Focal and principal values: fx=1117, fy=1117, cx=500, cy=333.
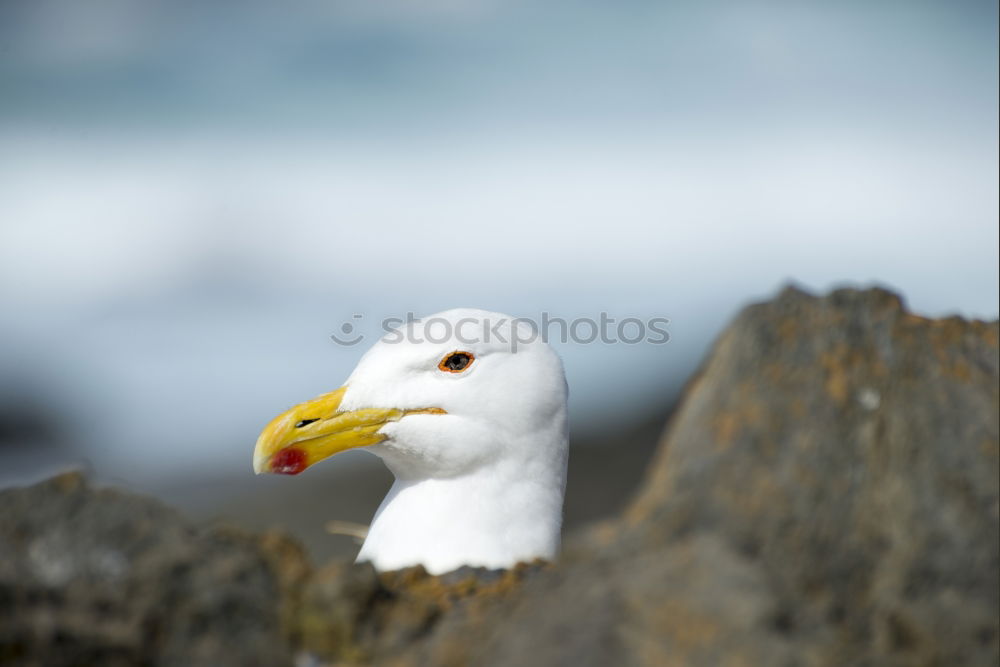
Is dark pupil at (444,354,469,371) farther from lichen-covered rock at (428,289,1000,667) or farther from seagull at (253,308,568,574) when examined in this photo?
lichen-covered rock at (428,289,1000,667)

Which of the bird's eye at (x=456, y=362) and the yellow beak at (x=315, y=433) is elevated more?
the bird's eye at (x=456, y=362)

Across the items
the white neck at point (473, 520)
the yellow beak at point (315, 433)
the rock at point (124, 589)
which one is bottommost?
the white neck at point (473, 520)

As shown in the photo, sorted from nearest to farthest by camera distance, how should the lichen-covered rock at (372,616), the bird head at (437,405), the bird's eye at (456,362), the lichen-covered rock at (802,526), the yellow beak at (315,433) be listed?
the lichen-covered rock at (802,526) < the lichen-covered rock at (372,616) < the yellow beak at (315,433) < the bird head at (437,405) < the bird's eye at (456,362)

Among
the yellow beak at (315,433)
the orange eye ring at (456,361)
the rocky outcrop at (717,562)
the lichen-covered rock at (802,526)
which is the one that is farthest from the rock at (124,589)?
the orange eye ring at (456,361)

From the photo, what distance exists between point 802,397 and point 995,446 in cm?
61

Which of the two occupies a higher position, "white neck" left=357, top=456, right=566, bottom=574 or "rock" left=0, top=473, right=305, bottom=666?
"rock" left=0, top=473, right=305, bottom=666

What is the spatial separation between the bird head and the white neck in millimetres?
82

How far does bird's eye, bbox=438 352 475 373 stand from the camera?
216 inches

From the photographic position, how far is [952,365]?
3.36m

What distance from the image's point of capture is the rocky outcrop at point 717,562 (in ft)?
9.13

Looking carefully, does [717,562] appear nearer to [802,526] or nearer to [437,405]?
[802,526]

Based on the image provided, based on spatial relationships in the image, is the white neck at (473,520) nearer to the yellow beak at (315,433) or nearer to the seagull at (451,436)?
the seagull at (451,436)

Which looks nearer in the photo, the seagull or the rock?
the rock

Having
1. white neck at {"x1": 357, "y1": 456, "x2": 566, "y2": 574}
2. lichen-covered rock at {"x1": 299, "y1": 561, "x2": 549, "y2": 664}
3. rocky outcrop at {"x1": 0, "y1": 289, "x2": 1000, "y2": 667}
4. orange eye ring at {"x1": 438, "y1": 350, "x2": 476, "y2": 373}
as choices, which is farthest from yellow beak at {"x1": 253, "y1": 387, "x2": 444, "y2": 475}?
rocky outcrop at {"x1": 0, "y1": 289, "x2": 1000, "y2": 667}
